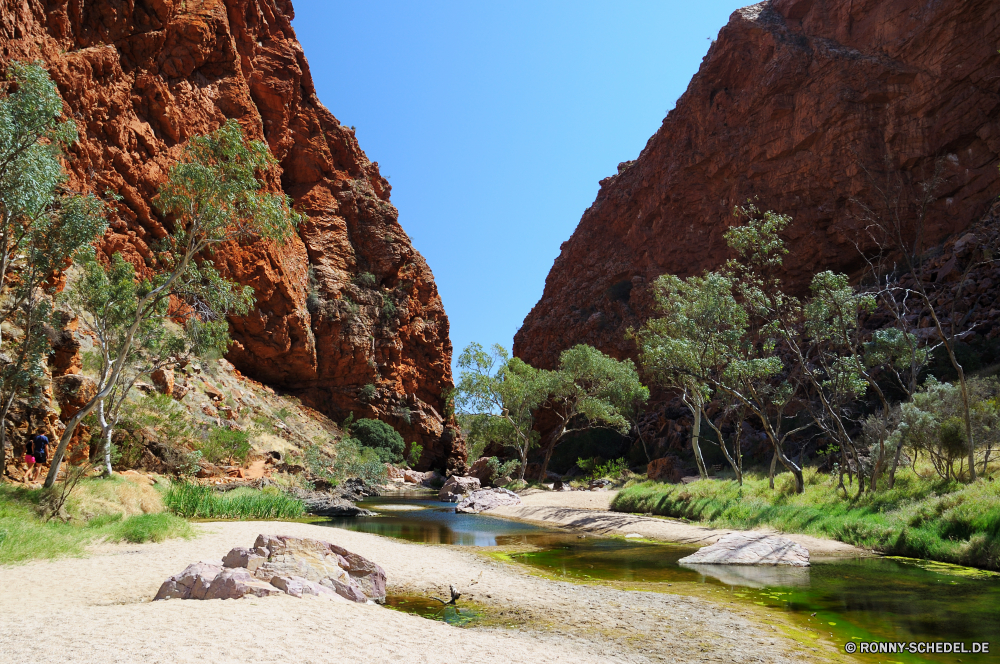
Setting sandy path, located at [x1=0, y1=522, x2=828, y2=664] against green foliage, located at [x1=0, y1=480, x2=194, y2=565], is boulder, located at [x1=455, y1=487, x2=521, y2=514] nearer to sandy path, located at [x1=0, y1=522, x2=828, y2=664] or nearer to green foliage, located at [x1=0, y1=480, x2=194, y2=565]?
green foliage, located at [x1=0, y1=480, x2=194, y2=565]

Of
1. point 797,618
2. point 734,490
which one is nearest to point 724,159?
point 734,490

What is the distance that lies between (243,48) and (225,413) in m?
38.9

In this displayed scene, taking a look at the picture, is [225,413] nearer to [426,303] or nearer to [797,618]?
[797,618]

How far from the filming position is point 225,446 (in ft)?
89.5

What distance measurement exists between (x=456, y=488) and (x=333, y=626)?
3539cm

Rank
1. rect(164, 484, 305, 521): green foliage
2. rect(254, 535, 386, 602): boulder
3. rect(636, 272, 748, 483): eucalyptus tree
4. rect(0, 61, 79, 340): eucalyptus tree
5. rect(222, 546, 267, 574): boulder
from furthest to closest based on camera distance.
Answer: rect(636, 272, 748, 483): eucalyptus tree
rect(164, 484, 305, 521): green foliage
rect(0, 61, 79, 340): eucalyptus tree
rect(222, 546, 267, 574): boulder
rect(254, 535, 386, 602): boulder

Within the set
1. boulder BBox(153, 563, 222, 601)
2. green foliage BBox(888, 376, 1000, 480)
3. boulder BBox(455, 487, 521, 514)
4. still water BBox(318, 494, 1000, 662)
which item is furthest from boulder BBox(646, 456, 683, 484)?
boulder BBox(153, 563, 222, 601)

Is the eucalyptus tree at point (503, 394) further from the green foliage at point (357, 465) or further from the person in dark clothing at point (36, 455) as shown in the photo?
the person in dark clothing at point (36, 455)

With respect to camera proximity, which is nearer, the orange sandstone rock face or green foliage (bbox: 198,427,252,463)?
green foliage (bbox: 198,427,252,463)

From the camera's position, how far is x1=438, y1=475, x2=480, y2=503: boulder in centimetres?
3938

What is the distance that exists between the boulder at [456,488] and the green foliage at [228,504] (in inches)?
699

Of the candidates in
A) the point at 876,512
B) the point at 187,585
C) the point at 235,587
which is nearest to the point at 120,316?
the point at 187,585

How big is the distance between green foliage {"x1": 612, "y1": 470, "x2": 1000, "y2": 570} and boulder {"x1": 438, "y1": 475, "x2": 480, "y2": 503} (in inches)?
729

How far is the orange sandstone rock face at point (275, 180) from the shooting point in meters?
37.0
